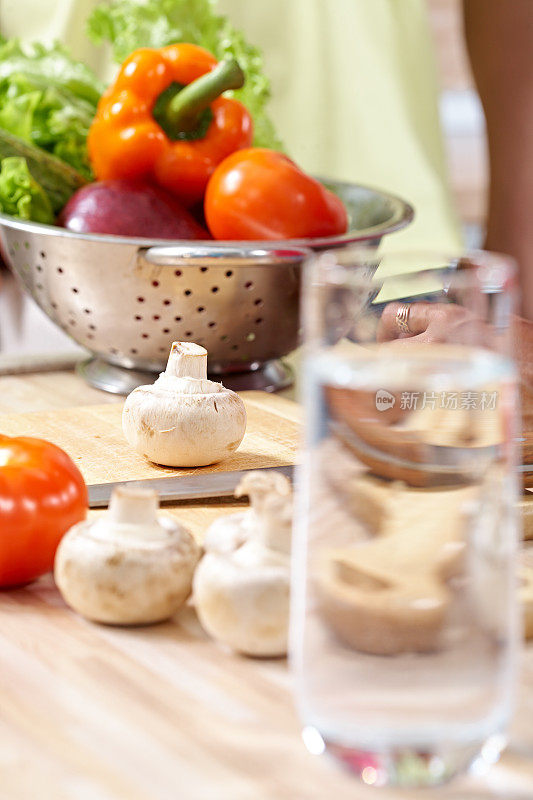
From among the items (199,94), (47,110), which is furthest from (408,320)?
(47,110)

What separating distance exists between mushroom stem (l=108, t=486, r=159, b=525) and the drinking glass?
5.9 inches

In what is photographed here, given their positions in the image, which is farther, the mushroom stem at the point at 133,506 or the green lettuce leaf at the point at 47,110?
the green lettuce leaf at the point at 47,110

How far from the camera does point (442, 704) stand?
416 mm

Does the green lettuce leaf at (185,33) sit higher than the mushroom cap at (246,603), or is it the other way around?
the green lettuce leaf at (185,33)

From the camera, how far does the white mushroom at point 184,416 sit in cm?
83

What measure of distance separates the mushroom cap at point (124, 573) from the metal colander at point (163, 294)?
1.57 ft

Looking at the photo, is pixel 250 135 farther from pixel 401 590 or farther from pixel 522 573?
pixel 401 590

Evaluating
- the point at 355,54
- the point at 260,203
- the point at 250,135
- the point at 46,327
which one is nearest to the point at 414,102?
the point at 355,54

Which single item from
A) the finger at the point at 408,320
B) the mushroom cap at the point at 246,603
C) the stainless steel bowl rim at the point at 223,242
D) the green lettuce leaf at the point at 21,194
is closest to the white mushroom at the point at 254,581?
the mushroom cap at the point at 246,603

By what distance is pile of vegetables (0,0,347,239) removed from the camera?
Result: 110 cm

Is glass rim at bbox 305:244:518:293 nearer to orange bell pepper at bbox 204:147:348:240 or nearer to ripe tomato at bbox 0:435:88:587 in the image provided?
ripe tomato at bbox 0:435:88:587

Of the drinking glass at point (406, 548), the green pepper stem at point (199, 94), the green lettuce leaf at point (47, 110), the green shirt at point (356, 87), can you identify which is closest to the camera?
the drinking glass at point (406, 548)

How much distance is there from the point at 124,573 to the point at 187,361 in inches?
11.5

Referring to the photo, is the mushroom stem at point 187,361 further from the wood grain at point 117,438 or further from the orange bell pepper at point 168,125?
the orange bell pepper at point 168,125
